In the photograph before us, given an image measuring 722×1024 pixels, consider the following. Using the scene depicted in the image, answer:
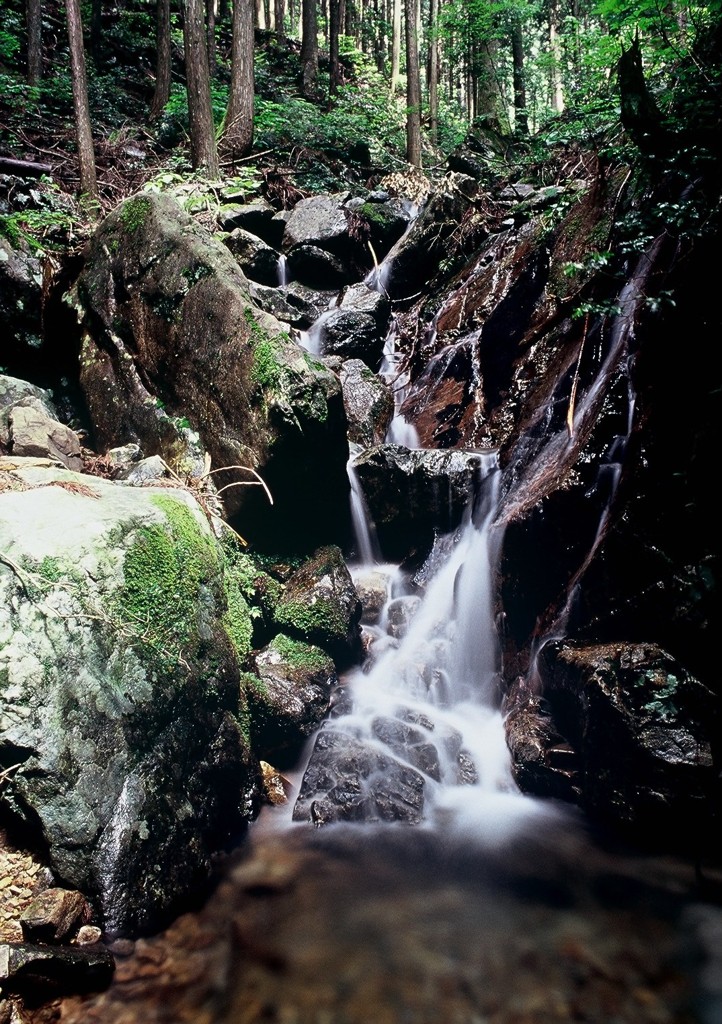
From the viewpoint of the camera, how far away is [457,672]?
20.4ft

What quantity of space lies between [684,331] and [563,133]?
9917 millimetres

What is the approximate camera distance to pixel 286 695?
5.34 m

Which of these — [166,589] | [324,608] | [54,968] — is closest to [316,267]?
[324,608]

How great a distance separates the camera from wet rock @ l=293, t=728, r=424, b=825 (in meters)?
4.66

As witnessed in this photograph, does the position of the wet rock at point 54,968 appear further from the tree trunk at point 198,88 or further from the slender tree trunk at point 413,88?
the slender tree trunk at point 413,88

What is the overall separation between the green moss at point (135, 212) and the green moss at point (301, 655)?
494 cm

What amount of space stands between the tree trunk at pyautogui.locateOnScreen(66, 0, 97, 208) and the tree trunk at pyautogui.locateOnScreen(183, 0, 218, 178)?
1792 mm

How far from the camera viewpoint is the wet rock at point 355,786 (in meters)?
4.66

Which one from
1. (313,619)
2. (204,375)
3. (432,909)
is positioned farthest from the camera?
(204,375)

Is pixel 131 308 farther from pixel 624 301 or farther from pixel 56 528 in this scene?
A: pixel 624 301

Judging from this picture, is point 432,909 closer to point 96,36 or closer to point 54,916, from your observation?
point 54,916

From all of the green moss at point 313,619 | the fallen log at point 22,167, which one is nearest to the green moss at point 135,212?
the green moss at point 313,619

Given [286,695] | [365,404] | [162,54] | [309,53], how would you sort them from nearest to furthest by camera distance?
[286,695]
[365,404]
[162,54]
[309,53]

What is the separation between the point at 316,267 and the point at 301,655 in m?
7.96
